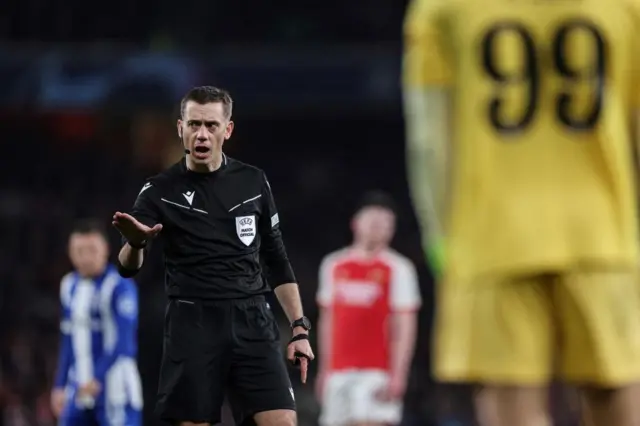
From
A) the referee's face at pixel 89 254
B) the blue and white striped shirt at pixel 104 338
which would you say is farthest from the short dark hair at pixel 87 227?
the blue and white striped shirt at pixel 104 338

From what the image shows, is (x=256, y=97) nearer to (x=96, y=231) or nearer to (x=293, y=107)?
(x=293, y=107)

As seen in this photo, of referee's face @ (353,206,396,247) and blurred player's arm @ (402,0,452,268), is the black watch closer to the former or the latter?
blurred player's arm @ (402,0,452,268)

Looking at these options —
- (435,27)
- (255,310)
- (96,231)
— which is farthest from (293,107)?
(435,27)

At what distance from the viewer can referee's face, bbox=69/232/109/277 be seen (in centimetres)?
884

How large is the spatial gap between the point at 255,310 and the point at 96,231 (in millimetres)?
3073

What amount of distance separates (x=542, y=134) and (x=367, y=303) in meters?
6.40

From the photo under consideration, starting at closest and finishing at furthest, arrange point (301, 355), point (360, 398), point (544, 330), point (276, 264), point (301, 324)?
point (544, 330) < point (301, 355) < point (301, 324) < point (276, 264) < point (360, 398)

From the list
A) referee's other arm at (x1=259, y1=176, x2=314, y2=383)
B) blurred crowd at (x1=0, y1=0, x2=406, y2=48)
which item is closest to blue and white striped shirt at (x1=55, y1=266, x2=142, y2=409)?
referee's other arm at (x1=259, y1=176, x2=314, y2=383)

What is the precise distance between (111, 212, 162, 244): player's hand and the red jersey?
5019mm

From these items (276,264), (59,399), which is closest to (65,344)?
(59,399)

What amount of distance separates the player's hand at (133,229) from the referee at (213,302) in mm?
440

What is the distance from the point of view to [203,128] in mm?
5883

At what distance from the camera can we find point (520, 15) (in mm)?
4094

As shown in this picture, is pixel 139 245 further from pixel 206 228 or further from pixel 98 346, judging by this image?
pixel 98 346
